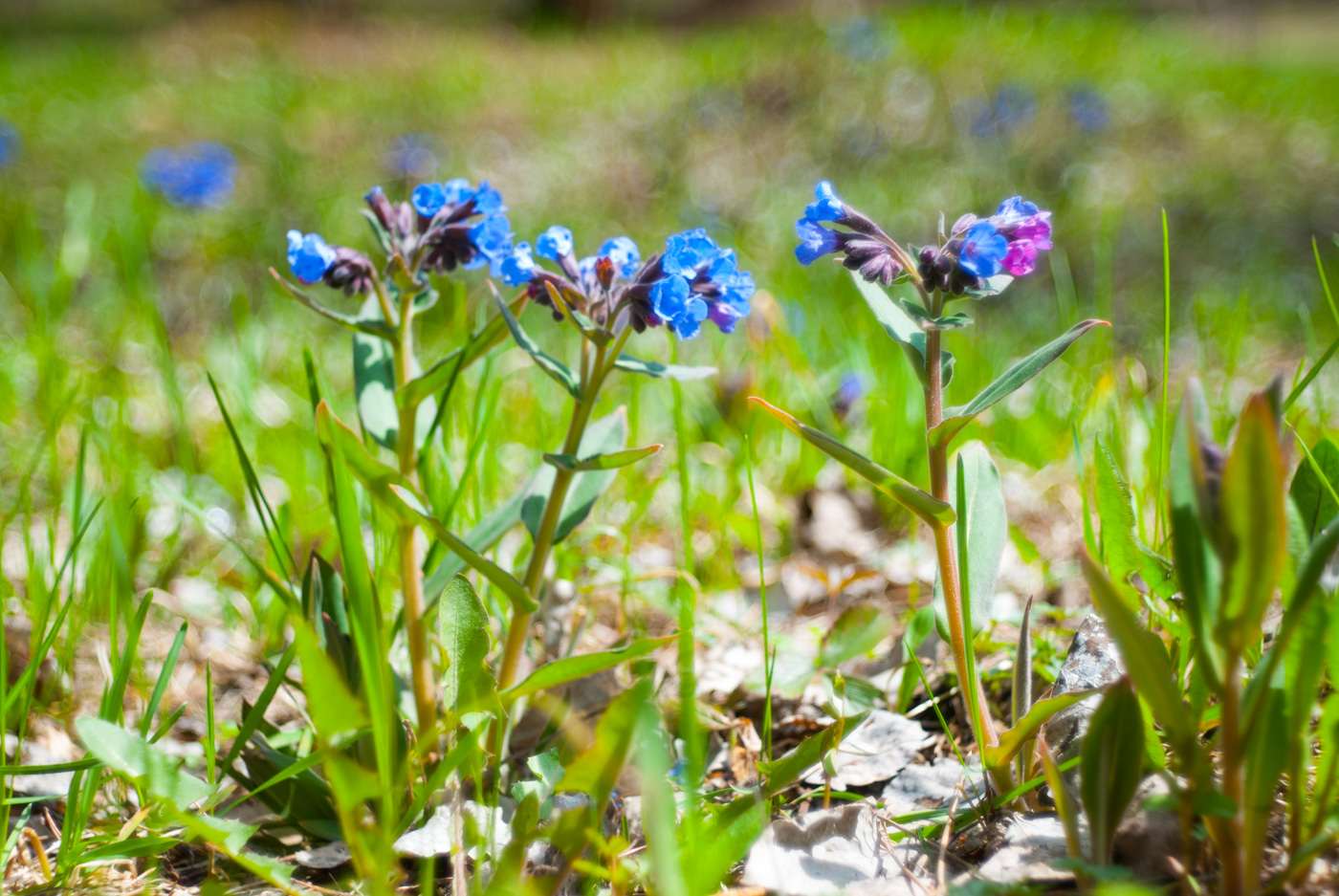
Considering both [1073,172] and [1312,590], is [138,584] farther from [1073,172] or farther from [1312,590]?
[1073,172]

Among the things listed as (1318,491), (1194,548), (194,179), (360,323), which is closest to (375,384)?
(360,323)

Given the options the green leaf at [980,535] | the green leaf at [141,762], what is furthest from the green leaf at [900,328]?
the green leaf at [141,762]

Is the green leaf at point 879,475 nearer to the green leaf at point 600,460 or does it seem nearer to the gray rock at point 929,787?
the green leaf at point 600,460

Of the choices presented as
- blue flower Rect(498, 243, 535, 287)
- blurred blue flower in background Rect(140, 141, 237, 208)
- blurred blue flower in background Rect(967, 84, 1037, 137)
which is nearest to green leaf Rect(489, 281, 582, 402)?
blue flower Rect(498, 243, 535, 287)

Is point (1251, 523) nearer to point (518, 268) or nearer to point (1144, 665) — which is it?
point (1144, 665)

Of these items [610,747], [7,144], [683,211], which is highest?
[7,144]

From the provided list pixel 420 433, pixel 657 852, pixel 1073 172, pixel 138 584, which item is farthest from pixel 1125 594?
pixel 1073 172

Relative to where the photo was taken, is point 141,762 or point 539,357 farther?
point 539,357
